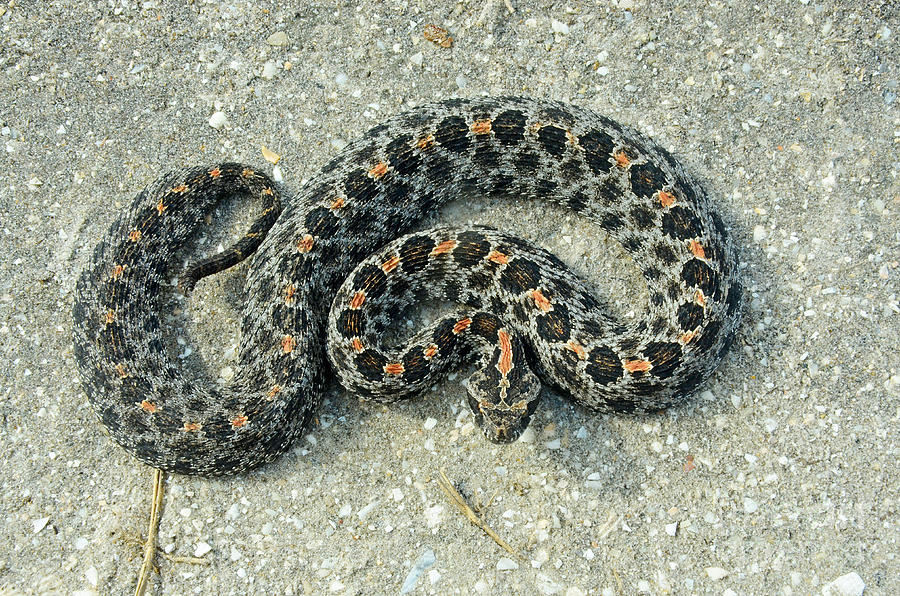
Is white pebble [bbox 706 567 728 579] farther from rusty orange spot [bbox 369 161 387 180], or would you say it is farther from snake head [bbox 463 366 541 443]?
rusty orange spot [bbox 369 161 387 180]

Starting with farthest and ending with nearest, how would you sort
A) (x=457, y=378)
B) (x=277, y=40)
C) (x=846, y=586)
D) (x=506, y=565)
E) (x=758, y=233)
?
1. (x=277, y=40)
2. (x=758, y=233)
3. (x=457, y=378)
4. (x=506, y=565)
5. (x=846, y=586)

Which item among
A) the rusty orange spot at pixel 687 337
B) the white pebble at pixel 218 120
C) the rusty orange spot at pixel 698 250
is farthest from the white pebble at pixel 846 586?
the white pebble at pixel 218 120

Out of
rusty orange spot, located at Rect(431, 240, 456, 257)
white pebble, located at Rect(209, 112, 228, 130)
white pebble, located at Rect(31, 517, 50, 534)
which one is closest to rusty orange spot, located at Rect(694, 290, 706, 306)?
rusty orange spot, located at Rect(431, 240, 456, 257)

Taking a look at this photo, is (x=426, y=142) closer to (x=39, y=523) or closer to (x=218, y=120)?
(x=218, y=120)

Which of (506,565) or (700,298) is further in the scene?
(700,298)

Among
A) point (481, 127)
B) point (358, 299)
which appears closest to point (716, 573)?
point (358, 299)

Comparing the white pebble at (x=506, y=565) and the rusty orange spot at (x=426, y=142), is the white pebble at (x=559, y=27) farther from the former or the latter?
the white pebble at (x=506, y=565)

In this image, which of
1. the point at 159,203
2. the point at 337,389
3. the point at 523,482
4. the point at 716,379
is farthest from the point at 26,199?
the point at 716,379
